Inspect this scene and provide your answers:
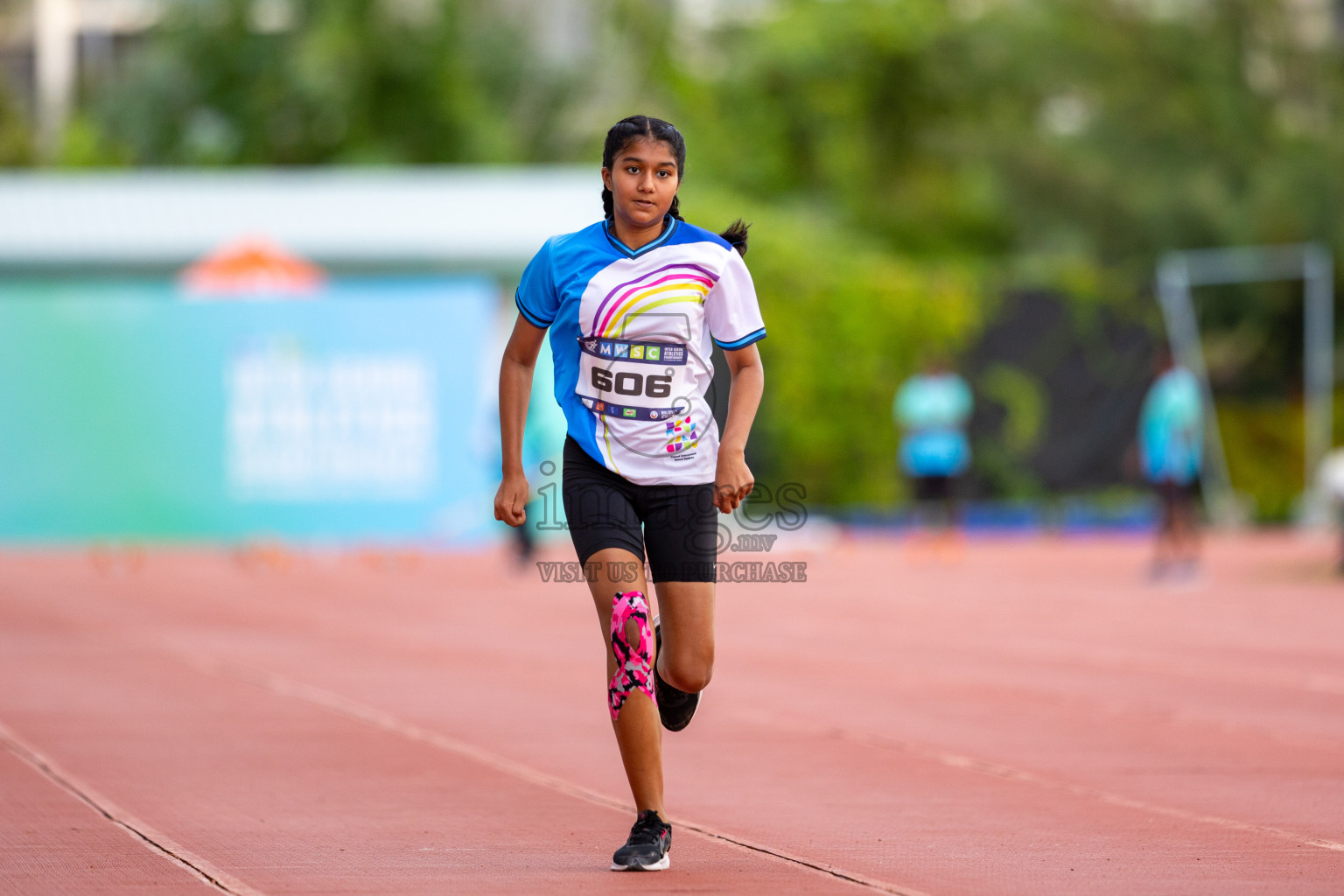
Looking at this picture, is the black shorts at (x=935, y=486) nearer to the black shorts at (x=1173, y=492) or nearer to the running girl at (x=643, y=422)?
the black shorts at (x=1173, y=492)

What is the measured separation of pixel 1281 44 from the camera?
38125 millimetres

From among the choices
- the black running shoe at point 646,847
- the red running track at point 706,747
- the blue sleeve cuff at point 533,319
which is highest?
the blue sleeve cuff at point 533,319

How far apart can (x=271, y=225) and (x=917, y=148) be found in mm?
22947

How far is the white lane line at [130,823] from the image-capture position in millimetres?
5434

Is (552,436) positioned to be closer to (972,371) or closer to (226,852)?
(972,371)

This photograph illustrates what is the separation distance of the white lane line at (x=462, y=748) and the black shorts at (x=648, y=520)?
89 centimetres

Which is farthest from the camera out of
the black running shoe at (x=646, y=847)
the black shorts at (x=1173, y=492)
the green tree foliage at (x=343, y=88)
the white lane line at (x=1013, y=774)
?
the green tree foliage at (x=343, y=88)

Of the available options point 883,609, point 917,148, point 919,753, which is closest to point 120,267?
point 883,609

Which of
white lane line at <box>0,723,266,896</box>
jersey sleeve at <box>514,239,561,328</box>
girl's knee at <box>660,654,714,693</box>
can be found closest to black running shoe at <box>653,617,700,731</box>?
girl's knee at <box>660,654,714,693</box>

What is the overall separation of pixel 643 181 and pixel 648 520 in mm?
962

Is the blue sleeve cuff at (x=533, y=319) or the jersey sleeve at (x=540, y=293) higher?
the jersey sleeve at (x=540, y=293)

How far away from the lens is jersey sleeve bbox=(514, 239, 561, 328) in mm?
5816

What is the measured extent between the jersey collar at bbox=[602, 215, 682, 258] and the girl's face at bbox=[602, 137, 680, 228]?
0.17 feet

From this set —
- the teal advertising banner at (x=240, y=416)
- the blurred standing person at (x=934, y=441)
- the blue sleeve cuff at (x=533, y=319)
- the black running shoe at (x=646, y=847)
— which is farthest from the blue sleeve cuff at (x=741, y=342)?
the teal advertising banner at (x=240, y=416)
